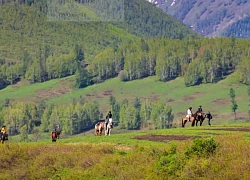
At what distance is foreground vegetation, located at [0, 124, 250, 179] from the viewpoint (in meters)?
43.6

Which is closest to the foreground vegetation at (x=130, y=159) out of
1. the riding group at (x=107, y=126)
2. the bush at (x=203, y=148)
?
the bush at (x=203, y=148)

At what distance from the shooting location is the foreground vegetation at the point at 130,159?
43625mm

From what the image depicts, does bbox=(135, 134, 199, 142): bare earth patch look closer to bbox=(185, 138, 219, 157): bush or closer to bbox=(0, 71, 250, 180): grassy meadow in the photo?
bbox=(0, 71, 250, 180): grassy meadow

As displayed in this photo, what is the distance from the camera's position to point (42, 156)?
5472cm

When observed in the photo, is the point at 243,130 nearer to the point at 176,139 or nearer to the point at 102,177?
the point at 176,139

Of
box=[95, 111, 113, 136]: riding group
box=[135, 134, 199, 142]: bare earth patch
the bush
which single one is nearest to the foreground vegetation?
the bush

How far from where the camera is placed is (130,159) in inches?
1959

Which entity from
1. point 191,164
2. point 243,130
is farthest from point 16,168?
point 243,130

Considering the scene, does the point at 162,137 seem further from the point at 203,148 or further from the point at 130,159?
the point at 203,148

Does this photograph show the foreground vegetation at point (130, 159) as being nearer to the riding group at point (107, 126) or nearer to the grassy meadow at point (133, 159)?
the grassy meadow at point (133, 159)

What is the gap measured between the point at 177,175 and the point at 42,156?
14.8 metres

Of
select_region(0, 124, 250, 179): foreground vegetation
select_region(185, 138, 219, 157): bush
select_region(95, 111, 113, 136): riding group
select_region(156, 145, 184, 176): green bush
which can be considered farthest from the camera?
select_region(95, 111, 113, 136): riding group

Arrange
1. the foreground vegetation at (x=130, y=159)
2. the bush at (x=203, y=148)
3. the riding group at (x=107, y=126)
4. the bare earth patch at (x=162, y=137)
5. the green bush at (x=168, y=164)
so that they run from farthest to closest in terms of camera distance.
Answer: the riding group at (x=107, y=126)
the bare earth patch at (x=162, y=137)
the bush at (x=203, y=148)
the green bush at (x=168, y=164)
the foreground vegetation at (x=130, y=159)

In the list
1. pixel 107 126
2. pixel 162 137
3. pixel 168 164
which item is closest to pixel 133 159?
pixel 168 164
